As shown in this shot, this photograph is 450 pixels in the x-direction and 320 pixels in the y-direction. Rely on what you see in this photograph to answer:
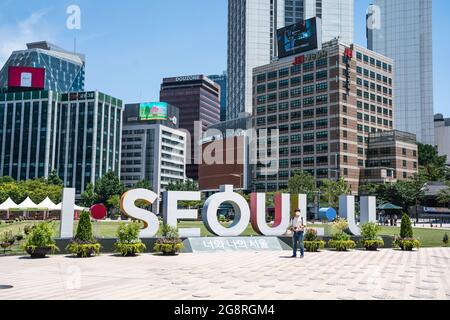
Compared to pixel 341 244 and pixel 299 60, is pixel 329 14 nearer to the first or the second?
pixel 299 60

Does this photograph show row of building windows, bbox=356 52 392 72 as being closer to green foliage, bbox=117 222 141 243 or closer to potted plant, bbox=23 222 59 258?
green foliage, bbox=117 222 141 243

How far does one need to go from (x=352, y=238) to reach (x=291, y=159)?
87055 millimetres

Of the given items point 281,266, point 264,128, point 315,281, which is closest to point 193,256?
point 281,266

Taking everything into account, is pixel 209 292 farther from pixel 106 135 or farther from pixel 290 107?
pixel 106 135

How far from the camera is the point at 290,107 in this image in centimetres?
11712

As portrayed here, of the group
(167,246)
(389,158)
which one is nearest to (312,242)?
(167,246)

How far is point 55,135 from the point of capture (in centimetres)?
15312

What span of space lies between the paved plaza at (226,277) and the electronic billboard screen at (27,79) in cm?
14186

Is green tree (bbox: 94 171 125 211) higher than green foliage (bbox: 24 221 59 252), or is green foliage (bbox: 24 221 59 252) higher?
green tree (bbox: 94 171 125 211)

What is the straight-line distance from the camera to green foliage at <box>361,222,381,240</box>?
28594 mm

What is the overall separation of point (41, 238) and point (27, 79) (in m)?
143

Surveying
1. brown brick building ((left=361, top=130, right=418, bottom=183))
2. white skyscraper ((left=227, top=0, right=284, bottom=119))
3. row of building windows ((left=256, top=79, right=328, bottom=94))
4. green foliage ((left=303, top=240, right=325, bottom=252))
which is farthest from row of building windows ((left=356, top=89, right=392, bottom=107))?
green foliage ((left=303, top=240, right=325, bottom=252))

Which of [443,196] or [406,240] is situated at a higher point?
[443,196]

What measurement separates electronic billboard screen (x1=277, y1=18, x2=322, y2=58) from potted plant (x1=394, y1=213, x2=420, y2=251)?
294 ft
